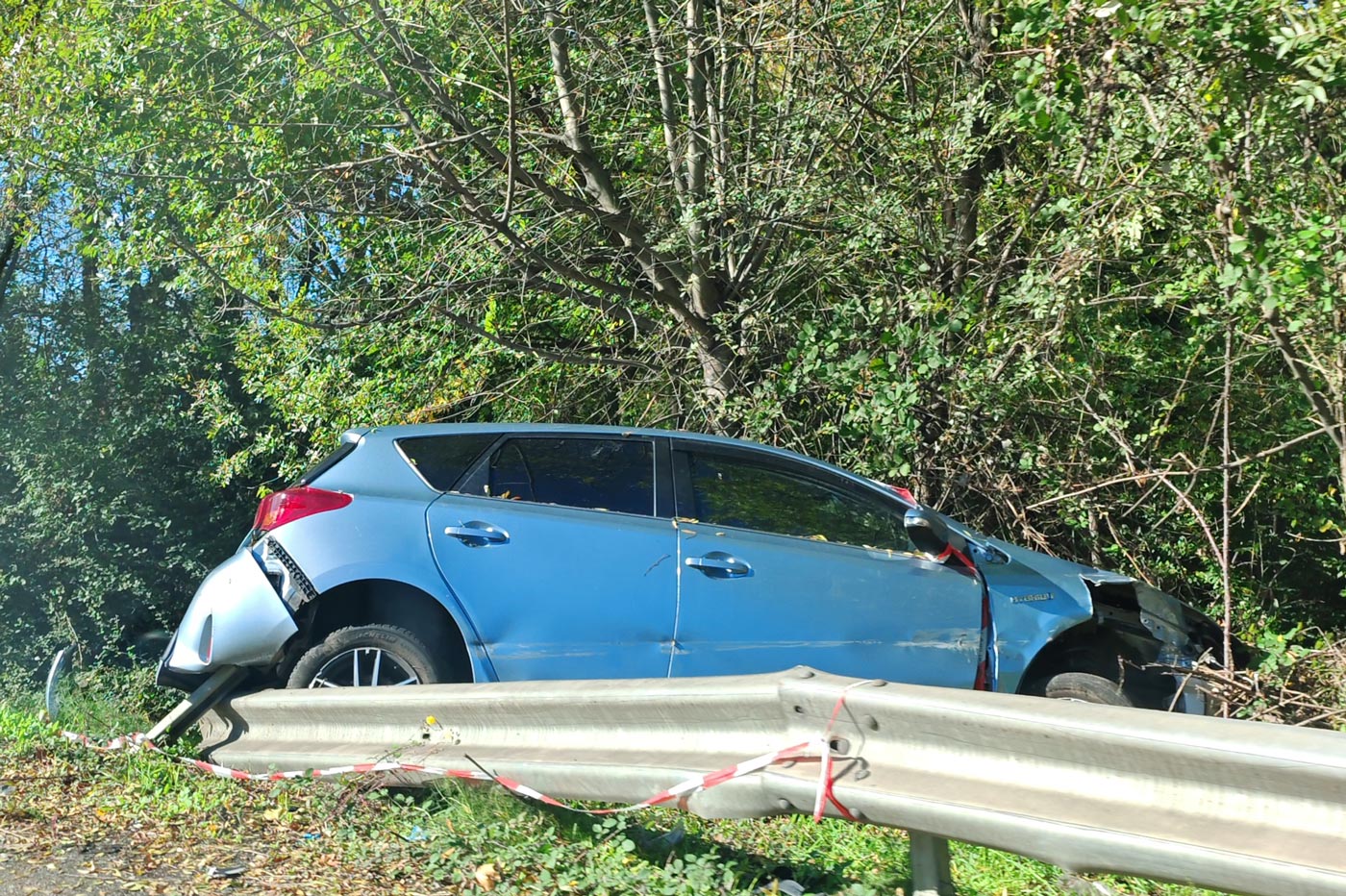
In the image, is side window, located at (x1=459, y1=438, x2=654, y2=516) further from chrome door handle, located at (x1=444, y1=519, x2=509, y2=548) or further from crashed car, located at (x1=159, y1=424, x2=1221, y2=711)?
chrome door handle, located at (x1=444, y1=519, x2=509, y2=548)

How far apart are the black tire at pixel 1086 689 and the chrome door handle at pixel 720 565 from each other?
1.67 metres

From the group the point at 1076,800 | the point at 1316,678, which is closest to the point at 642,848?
the point at 1076,800

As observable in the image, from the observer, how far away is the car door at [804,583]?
555cm

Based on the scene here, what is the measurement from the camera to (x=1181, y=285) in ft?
25.4

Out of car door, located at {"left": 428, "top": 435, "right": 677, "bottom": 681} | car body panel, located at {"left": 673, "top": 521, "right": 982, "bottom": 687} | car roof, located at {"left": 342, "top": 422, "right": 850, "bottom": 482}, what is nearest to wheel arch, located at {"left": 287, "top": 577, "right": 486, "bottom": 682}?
car door, located at {"left": 428, "top": 435, "right": 677, "bottom": 681}

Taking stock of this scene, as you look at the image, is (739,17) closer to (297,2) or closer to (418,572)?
(297,2)

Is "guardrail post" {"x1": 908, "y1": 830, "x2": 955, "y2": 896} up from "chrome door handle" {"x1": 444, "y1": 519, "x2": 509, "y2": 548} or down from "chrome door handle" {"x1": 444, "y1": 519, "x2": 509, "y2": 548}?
down

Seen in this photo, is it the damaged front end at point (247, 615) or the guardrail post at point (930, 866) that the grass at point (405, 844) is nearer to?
the guardrail post at point (930, 866)

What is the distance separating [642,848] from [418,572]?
1.83 m

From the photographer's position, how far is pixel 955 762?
311 centimetres

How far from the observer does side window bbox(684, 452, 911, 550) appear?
5.84 meters

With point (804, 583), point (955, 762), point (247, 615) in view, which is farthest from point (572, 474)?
point (955, 762)

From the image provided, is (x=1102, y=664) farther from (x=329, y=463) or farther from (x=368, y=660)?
(x=329, y=463)

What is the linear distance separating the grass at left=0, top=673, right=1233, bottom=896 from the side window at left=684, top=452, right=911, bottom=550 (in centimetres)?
158
